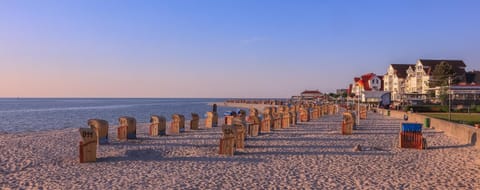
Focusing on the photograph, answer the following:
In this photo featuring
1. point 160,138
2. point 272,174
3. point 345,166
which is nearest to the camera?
point 272,174

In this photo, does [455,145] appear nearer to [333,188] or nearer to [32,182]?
[333,188]

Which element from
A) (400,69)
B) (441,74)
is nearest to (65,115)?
(441,74)

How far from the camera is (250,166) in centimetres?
1088

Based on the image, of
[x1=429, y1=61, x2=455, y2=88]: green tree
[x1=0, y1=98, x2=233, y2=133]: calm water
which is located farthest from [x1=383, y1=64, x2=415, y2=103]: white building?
[x1=0, y1=98, x2=233, y2=133]: calm water

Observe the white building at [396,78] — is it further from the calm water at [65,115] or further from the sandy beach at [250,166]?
the sandy beach at [250,166]

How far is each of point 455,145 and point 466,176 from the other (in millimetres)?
5834

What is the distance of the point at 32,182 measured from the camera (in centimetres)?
909

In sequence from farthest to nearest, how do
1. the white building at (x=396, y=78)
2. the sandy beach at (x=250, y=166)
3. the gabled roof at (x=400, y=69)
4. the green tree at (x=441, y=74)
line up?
the gabled roof at (x=400, y=69)
the white building at (x=396, y=78)
the green tree at (x=441, y=74)
the sandy beach at (x=250, y=166)

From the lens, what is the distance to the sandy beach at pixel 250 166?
8875mm

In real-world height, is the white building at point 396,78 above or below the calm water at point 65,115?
above

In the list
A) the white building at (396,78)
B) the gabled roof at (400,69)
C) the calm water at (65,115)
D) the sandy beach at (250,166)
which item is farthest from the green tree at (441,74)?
the sandy beach at (250,166)

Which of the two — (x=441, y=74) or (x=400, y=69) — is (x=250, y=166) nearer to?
(x=441, y=74)

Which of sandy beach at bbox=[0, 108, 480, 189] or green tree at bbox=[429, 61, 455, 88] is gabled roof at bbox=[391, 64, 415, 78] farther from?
sandy beach at bbox=[0, 108, 480, 189]

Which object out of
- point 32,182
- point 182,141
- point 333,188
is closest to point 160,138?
point 182,141
